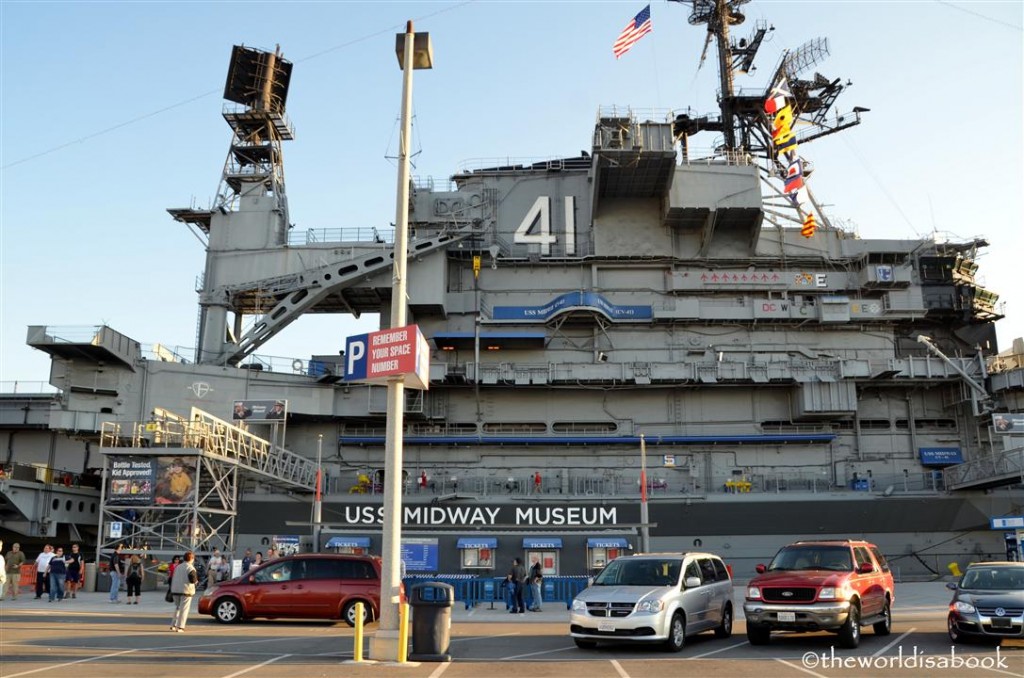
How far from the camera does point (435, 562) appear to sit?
94.3ft

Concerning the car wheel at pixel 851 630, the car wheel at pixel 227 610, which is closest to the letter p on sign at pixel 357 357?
the car wheel at pixel 227 610

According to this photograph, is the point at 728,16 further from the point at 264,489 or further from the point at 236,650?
the point at 236,650

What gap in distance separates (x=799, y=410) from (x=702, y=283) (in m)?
7.38

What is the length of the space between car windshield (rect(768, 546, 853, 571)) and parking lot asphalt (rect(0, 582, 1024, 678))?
1342 millimetres

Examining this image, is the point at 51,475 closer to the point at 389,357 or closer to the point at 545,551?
the point at 545,551

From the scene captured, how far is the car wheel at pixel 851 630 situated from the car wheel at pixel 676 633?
104 inches

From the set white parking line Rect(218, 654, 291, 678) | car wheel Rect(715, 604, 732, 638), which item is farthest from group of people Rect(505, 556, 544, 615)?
white parking line Rect(218, 654, 291, 678)

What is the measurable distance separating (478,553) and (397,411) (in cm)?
1799

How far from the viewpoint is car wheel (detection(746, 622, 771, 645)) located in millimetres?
14562

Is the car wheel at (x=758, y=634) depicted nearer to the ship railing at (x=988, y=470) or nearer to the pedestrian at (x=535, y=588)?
the pedestrian at (x=535, y=588)

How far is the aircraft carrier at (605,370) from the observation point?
113ft

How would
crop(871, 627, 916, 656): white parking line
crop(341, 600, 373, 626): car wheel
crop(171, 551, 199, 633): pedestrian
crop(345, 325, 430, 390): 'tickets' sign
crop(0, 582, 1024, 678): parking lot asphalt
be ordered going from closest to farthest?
1. crop(0, 582, 1024, 678): parking lot asphalt
2. crop(345, 325, 430, 390): 'tickets' sign
3. crop(871, 627, 916, 656): white parking line
4. crop(171, 551, 199, 633): pedestrian
5. crop(341, 600, 373, 626): car wheel

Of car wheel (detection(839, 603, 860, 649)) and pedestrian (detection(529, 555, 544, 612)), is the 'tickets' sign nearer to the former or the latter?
car wheel (detection(839, 603, 860, 649))

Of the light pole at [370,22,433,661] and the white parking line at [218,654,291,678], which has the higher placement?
the light pole at [370,22,433,661]
